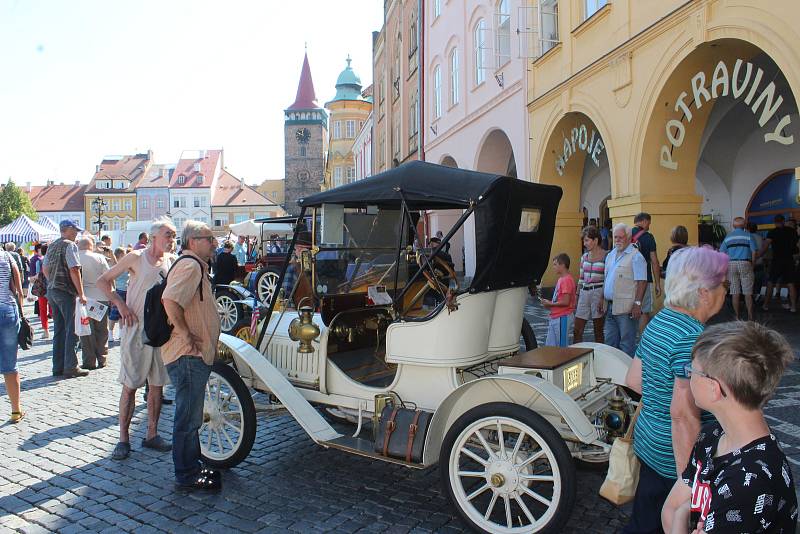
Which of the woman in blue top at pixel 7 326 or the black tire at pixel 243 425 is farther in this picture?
the woman in blue top at pixel 7 326

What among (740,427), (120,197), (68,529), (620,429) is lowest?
(68,529)

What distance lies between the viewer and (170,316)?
376cm

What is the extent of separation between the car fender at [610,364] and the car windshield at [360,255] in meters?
1.65

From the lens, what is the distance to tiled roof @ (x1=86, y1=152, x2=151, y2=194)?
3162 inches

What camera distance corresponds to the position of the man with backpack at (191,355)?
12.7ft

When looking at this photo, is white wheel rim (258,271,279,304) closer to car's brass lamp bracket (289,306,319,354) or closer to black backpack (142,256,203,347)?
car's brass lamp bracket (289,306,319,354)

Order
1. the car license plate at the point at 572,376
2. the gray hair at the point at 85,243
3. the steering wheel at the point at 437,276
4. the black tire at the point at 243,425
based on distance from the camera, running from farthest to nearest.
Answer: the gray hair at the point at 85,243, the black tire at the point at 243,425, the steering wheel at the point at 437,276, the car license plate at the point at 572,376

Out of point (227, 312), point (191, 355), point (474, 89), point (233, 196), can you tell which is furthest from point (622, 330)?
point (233, 196)

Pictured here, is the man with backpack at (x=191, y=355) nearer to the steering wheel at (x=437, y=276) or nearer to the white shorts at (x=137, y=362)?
the white shorts at (x=137, y=362)

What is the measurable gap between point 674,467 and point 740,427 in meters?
0.82

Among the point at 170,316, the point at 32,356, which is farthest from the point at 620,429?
the point at 32,356

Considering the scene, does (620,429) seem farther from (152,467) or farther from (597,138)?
(597,138)

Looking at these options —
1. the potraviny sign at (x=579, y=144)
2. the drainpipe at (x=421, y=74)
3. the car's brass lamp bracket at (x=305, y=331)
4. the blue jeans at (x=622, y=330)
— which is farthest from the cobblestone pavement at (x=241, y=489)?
the drainpipe at (x=421, y=74)

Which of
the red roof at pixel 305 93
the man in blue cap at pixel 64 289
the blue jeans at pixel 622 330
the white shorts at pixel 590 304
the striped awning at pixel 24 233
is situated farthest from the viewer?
the red roof at pixel 305 93
